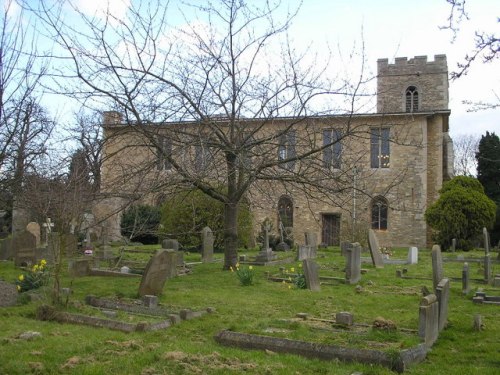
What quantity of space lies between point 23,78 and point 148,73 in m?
2.85

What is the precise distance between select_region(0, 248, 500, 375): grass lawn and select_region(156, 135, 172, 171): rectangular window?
3001 mm

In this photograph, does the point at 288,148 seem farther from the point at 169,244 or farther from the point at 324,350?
the point at 324,350

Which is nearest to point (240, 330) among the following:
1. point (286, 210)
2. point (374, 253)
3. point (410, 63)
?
point (374, 253)

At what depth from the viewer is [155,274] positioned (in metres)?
10.6

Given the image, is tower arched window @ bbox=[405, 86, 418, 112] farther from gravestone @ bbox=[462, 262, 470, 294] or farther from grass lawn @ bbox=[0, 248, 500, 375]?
gravestone @ bbox=[462, 262, 470, 294]

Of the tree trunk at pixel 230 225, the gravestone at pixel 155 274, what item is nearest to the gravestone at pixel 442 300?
the gravestone at pixel 155 274

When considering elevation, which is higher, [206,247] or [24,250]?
[206,247]

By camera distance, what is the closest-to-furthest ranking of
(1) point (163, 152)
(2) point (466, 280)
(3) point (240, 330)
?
(3) point (240, 330)
(2) point (466, 280)
(1) point (163, 152)

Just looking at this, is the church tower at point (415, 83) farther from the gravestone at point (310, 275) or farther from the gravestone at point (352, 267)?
the gravestone at point (310, 275)

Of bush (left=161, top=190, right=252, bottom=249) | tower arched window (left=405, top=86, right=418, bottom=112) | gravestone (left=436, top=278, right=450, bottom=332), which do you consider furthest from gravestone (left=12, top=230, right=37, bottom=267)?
tower arched window (left=405, top=86, right=418, bottom=112)

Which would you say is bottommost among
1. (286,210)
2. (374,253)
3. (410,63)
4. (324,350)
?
(324,350)

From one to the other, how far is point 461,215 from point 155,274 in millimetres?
20746

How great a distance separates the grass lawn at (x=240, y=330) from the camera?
5.93 metres

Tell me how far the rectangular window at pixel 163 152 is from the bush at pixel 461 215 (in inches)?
712
